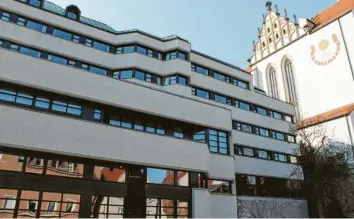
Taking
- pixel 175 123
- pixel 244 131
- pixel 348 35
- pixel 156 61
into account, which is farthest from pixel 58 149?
pixel 348 35

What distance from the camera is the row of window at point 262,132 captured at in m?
27.4

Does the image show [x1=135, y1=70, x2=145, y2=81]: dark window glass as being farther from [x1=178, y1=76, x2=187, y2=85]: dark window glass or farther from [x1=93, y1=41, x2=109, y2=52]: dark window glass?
[x1=93, y1=41, x2=109, y2=52]: dark window glass

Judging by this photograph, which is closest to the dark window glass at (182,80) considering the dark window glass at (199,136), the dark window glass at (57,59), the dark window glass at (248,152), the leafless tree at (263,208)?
the dark window glass at (199,136)

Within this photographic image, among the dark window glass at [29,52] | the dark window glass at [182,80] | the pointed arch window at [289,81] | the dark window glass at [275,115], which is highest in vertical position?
the pointed arch window at [289,81]

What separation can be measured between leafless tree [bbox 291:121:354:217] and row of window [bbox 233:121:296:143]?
211 cm

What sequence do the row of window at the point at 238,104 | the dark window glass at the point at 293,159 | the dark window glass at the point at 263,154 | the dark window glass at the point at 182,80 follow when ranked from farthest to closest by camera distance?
the dark window glass at the point at 293,159
the dark window glass at the point at 263,154
the row of window at the point at 238,104
the dark window glass at the point at 182,80

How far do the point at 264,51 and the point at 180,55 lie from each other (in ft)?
84.0

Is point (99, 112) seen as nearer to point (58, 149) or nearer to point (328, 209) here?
point (58, 149)

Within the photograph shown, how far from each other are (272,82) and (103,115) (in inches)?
1360

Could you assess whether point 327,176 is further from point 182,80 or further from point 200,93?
point 182,80

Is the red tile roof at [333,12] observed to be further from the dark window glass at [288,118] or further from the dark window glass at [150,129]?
the dark window glass at [150,129]

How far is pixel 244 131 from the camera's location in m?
27.2

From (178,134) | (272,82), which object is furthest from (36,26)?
(272,82)

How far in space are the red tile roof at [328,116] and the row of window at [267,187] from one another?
9.42 metres
